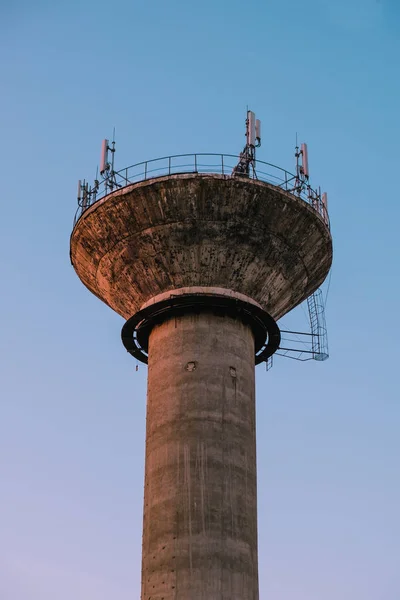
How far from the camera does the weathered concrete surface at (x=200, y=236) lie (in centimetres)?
2717

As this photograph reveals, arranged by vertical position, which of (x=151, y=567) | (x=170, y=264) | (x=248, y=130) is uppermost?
(x=248, y=130)

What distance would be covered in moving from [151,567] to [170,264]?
27.8 feet

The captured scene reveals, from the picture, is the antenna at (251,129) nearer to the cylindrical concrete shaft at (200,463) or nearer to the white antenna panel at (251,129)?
the white antenna panel at (251,129)

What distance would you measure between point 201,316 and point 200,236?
230cm

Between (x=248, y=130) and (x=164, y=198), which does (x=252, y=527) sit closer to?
(x=164, y=198)

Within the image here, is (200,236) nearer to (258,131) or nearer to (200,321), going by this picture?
(200,321)

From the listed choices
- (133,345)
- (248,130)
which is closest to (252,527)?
(133,345)

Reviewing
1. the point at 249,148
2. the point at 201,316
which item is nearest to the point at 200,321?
the point at 201,316

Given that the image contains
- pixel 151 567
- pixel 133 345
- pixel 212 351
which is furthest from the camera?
pixel 133 345

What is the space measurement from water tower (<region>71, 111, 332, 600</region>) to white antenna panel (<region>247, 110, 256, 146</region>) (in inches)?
3.2

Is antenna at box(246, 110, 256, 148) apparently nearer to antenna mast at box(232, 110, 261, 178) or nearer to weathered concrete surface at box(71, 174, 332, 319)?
antenna mast at box(232, 110, 261, 178)

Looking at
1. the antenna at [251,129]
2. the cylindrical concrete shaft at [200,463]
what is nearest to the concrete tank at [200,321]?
the cylindrical concrete shaft at [200,463]

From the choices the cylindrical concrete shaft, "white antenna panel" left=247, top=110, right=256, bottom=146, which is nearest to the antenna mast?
"white antenna panel" left=247, top=110, right=256, bottom=146

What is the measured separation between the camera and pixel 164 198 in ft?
89.3
